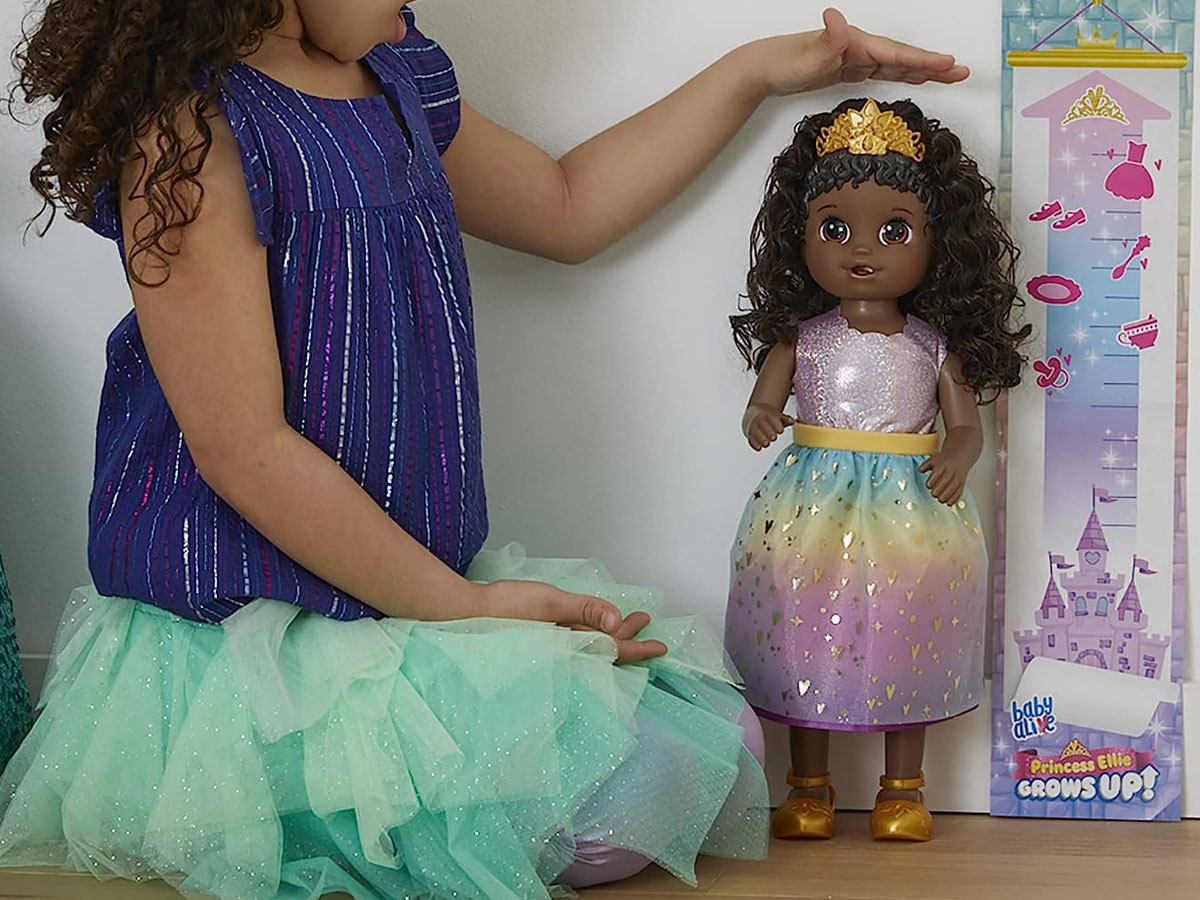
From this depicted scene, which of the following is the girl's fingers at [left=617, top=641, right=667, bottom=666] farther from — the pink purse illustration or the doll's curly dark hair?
the pink purse illustration

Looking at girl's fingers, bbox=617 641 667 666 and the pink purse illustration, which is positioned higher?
the pink purse illustration

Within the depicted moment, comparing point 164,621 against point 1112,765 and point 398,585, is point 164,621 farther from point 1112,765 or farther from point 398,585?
point 1112,765

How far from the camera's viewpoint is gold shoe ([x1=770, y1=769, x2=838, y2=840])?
1242mm

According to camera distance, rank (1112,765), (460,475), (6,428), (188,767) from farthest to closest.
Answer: (6,428) → (1112,765) → (460,475) → (188,767)

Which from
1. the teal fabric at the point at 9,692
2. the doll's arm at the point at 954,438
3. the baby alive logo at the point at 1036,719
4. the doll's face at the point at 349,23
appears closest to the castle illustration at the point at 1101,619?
the baby alive logo at the point at 1036,719

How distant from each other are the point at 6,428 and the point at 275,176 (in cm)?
48

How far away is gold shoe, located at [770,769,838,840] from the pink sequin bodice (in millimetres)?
275

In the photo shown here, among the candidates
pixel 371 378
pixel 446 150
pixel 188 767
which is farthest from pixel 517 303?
pixel 188 767

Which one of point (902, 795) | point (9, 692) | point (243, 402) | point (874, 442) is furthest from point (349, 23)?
point (902, 795)

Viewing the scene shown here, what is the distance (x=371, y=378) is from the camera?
1.15 m

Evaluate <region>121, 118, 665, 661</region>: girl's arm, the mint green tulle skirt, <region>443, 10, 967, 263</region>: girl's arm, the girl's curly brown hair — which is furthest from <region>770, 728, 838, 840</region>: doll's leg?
the girl's curly brown hair

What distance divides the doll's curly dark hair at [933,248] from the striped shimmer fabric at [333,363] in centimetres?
25

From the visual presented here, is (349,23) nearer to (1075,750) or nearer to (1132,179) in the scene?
(1132,179)

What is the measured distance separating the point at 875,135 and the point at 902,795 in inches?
19.6
